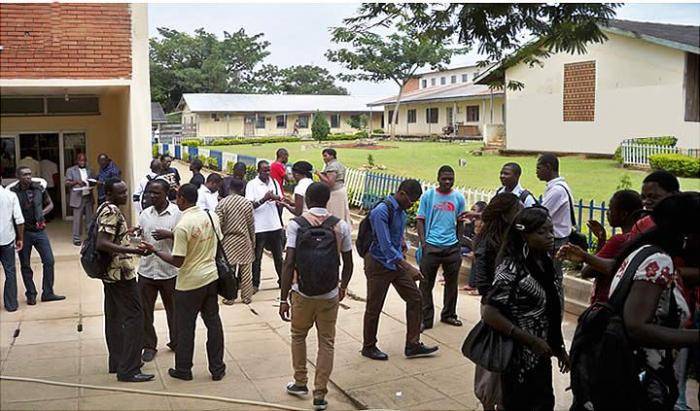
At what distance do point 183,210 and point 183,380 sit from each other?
1.34 meters

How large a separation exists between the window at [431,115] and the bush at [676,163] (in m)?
3.63

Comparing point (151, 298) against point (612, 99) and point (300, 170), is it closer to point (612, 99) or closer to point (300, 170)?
point (300, 170)

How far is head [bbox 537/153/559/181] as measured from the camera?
6281 millimetres

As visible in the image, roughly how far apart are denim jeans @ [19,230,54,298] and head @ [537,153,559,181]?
5.72m

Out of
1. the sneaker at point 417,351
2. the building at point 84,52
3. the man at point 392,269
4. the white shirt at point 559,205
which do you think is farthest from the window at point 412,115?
the sneaker at point 417,351

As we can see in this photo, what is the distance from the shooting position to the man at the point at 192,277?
529 cm

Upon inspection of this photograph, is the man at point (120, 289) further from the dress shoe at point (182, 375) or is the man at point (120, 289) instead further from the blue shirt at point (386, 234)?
the blue shirt at point (386, 234)

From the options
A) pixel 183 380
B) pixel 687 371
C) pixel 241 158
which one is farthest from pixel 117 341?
pixel 241 158

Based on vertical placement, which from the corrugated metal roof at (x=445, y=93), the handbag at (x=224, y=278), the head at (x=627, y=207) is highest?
the corrugated metal roof at (x=445, y=93)

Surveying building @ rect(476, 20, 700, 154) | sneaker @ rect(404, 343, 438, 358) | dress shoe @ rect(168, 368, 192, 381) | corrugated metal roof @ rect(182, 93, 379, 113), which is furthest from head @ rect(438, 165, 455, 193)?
dress shoe @ rect(168, 368, 192, 381)

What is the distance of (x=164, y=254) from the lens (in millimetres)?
5363

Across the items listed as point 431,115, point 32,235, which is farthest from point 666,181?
point 32,235

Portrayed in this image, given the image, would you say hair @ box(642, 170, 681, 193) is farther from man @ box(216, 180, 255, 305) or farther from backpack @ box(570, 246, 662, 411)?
man @ box(216, 180, 255, 305)

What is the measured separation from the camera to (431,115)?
358 inches
